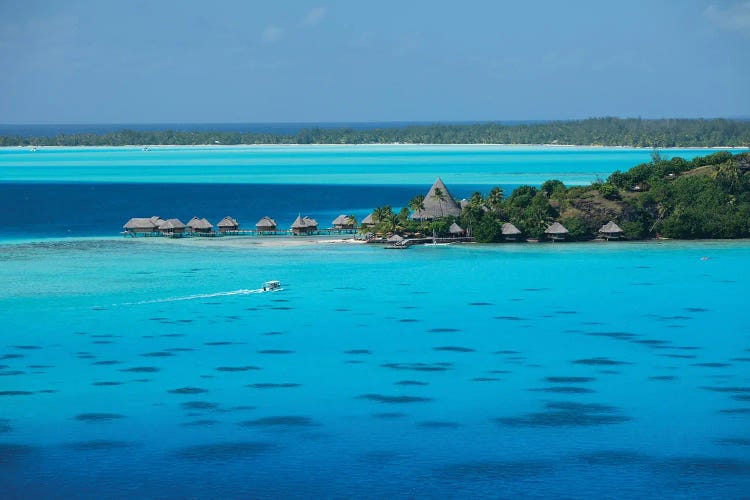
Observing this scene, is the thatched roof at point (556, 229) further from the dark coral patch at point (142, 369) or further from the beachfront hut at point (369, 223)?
the dark coral patch at point (142, 369)

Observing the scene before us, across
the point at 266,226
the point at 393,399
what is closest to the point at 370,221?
the point at 266,226

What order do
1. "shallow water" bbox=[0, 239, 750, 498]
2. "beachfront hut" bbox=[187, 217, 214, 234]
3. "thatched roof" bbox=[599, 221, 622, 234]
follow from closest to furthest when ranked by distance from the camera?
"shallow water" bbox=[0, 239, 750, 498]
"thatched roof" bbox=[599, 221, 622, 234]
"beachfront hut" bbox=[187, 217, 214, 234]

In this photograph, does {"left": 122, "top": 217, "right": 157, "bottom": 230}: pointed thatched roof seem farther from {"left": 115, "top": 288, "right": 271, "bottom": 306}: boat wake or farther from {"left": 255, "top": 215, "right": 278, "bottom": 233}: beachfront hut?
{"left": 115, "top": 288, "right": 271, "bottom": 306}: boat wake

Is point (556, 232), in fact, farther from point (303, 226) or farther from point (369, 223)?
point (303, 226)

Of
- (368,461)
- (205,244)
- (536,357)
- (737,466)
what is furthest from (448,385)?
(205,244)

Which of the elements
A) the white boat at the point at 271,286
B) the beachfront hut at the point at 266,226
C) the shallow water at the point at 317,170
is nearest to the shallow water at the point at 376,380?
the white boat at the point at 271,286

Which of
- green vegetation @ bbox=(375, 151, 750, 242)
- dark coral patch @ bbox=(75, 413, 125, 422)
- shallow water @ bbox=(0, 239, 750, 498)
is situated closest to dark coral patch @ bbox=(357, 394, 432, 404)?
shallow water @ bbox=(0, 239, 750, 498)
